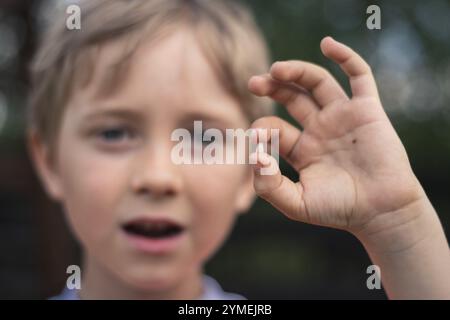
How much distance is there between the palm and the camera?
681 mm

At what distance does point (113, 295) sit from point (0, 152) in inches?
65.5

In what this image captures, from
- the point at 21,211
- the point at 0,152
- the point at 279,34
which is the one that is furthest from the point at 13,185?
the point at 279,34

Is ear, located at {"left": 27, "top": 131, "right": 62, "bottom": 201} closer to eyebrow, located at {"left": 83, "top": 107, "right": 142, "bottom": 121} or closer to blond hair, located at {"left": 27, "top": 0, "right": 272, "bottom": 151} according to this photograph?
blond hair, located at {"left": 27, "top": 0, "right": 272, "bottom": 151}

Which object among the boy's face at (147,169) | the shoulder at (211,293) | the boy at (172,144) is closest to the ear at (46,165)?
the boy at (172,144)

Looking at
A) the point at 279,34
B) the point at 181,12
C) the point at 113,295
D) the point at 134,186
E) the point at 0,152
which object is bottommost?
the point at 113,295

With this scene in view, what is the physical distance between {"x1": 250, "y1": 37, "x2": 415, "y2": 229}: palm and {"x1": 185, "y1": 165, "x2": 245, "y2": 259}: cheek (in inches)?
8.7

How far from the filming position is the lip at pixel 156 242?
94cm

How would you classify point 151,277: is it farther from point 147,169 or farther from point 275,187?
point 275,187

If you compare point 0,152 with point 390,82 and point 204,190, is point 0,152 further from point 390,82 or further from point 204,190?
point 204,190

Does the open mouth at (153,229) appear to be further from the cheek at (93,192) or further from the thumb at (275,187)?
the thumb at (275,187)

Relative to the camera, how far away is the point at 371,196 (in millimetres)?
687

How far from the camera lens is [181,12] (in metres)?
1.05

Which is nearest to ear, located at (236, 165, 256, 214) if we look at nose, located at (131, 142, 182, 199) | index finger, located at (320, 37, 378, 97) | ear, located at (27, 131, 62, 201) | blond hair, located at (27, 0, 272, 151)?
blond hair, located at (27, 0, 272, 151)

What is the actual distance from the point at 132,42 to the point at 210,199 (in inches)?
11.2
